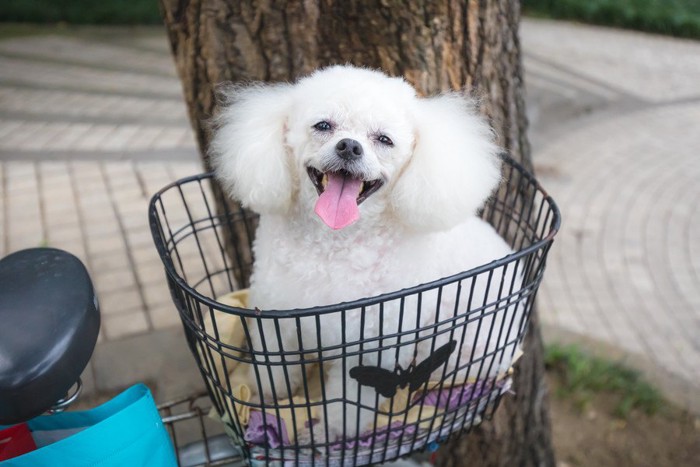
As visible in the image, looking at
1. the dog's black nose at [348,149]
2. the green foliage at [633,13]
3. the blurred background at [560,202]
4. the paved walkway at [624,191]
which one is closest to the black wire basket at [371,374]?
the dog's black nose at [348,149]

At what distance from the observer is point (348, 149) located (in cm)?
113

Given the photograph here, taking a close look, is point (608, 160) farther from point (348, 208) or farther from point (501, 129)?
point (348, 208)

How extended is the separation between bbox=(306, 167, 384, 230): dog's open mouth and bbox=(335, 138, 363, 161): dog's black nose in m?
0.04

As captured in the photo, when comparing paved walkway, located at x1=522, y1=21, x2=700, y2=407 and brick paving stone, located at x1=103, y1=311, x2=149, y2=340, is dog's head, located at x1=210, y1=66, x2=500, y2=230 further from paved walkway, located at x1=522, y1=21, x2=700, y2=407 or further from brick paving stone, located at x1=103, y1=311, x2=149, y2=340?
paved walkway, located at x1=522, y1=21, x2=700, y2=407

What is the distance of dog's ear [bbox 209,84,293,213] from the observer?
124 cm

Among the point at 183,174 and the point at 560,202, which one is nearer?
the point at 183,174

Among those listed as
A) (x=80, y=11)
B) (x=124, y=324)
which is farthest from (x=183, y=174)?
(x=80, y=11)

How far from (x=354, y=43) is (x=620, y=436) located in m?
1.83

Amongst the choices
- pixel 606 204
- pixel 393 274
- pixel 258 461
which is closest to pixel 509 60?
pixel 393 274

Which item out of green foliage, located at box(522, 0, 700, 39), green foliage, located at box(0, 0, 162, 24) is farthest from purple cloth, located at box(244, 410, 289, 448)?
green foliage, located at box(522, 0, 700, 39)

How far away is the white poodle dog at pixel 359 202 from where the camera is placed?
1200 mm

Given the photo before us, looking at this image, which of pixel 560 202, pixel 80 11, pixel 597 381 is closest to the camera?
pixel 597 381

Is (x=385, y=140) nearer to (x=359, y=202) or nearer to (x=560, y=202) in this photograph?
(x=359, y=202)

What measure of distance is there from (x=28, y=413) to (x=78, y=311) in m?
0.17
